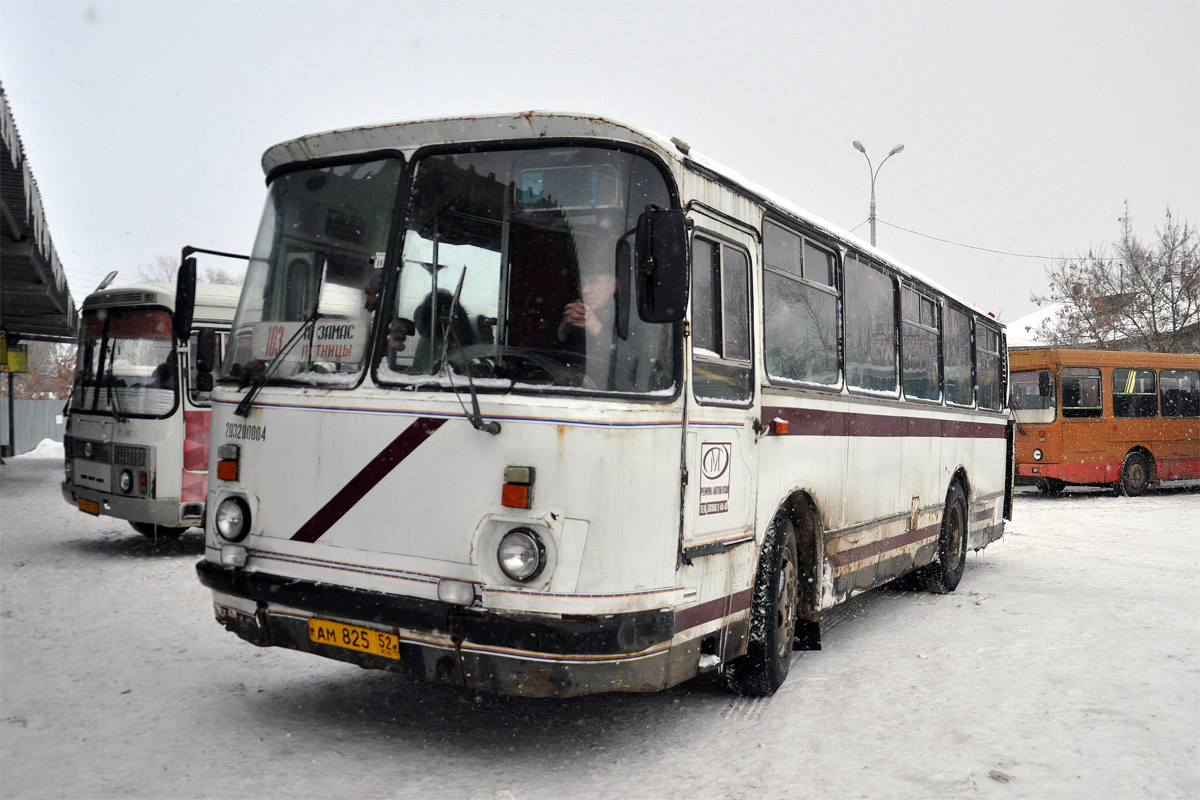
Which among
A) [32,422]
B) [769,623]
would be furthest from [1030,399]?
[32,422]

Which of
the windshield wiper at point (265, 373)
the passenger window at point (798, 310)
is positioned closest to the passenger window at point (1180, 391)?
the passenger window at point (798, 310)

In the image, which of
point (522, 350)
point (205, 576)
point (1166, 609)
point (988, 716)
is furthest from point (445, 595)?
point (1166, 609)

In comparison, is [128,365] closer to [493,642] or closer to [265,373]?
[265,373]

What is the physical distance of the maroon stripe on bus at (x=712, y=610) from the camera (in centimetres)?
516

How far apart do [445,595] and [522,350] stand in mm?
1140

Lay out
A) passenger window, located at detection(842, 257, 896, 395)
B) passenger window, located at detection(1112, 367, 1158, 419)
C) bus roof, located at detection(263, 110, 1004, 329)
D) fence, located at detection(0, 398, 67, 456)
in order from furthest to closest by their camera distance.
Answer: fence, located at detection(0, 398, 67, 456) → passenger window, located at detection(1112, 367, 1158, 419) → passenger window, located at detection(842, 257, 896, 395) → bus roof, located at detection(263, 110, 1004, 329)

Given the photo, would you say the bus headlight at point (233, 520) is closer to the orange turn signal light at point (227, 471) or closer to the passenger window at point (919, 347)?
the orange turn signal light at point (227, 471)

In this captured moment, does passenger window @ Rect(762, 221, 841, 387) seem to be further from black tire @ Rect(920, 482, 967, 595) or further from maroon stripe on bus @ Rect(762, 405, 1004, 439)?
black tire @ Rect(920, 482, 967, 595)

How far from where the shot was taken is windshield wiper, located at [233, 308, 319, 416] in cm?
536

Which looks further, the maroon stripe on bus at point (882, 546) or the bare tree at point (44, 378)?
the bare tree at point (44, 378)

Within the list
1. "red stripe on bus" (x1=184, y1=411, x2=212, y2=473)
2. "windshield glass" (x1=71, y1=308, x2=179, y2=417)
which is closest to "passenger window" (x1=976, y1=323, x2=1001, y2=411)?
"red stripe on bus" (x1=184, y1=411, x2=212, y2=473)

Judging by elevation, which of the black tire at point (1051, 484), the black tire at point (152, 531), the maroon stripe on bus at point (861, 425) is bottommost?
the black tire at point (152, 531)

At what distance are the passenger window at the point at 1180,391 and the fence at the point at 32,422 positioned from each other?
35084 mm

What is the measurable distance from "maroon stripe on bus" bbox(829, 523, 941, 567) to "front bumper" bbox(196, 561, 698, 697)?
2698 millimetres
